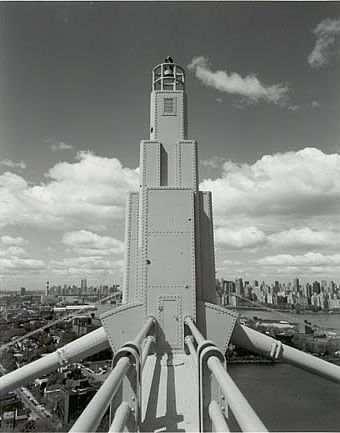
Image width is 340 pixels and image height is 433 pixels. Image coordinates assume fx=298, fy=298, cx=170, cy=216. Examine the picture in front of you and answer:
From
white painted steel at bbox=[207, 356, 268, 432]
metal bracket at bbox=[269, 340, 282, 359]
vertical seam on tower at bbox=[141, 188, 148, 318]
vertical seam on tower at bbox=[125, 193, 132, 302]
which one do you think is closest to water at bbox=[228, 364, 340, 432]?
metal bracket at bbox=[269, 340, 282, 359]

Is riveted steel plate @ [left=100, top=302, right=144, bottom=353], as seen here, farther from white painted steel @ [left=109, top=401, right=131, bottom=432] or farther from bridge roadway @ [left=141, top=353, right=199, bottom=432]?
white painted steel @ [left=109, top=401, right=131, bottom=432]

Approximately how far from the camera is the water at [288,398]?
28375 millimetres

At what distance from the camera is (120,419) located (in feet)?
5.94

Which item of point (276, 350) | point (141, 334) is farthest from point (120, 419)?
point (276, 350)

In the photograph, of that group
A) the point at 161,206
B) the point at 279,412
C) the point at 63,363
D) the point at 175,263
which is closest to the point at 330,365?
the point at 175,263

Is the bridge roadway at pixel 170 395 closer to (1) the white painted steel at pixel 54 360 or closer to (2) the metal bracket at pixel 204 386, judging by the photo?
(2) the metal bracket at pixel 204 386

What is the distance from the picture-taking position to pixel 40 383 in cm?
3938

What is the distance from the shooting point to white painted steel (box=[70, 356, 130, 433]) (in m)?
1.23

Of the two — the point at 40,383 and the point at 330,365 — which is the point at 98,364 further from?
the point at 330,365

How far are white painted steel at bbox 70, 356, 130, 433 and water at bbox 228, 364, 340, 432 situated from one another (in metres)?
Result: 27.8

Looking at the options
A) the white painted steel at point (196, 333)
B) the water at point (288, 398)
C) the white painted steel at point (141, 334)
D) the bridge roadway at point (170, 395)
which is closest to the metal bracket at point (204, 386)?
the white painted steel at point (196, 333)

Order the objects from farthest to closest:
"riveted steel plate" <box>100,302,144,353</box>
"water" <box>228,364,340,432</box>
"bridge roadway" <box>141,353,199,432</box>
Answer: "water" <box>228,364,340,432</box>
"riveted steel plate" <box>100,302,144,353</box>
"bridge roadway" <box>141,353,199,432</box>

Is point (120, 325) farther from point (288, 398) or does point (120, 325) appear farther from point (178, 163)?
point (288, 398)

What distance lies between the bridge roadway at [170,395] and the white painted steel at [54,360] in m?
0.86
